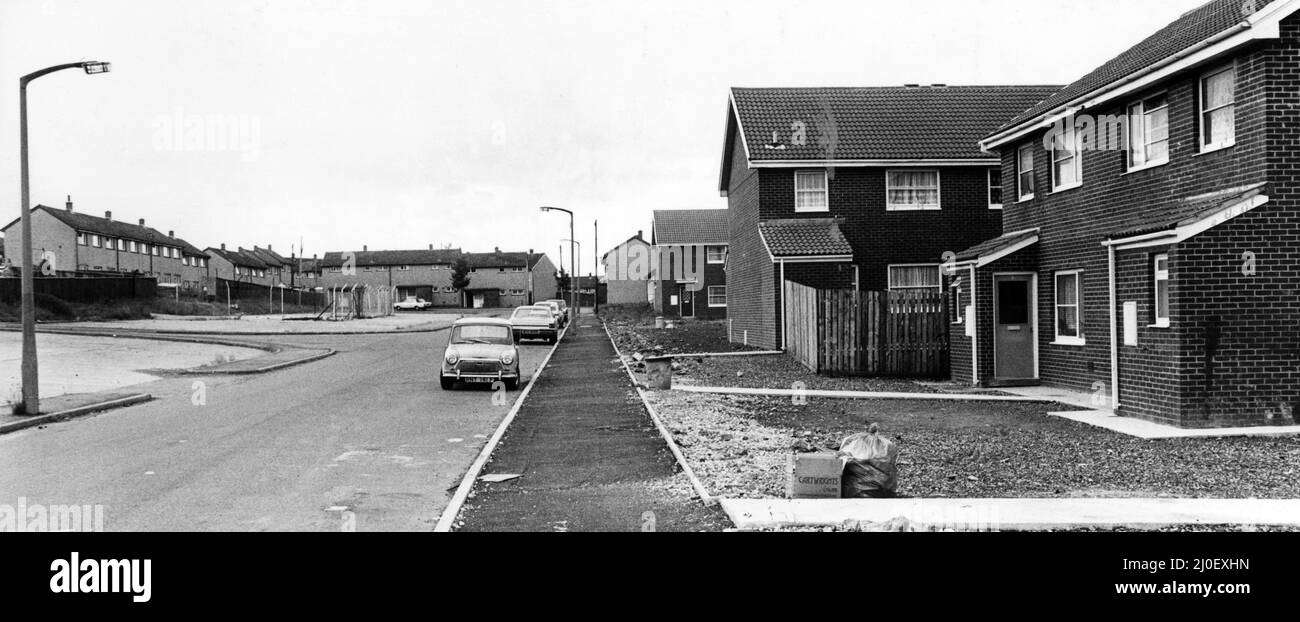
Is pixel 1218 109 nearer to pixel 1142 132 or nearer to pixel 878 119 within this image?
pixel 1142 132

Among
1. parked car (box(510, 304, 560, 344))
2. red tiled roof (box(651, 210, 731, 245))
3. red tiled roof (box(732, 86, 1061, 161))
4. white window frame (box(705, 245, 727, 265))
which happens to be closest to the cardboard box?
red tiled roof (box(732, 86, 1061, 161))

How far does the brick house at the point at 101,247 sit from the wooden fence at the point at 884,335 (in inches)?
2283

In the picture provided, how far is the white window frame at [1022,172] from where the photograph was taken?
20.0 meters

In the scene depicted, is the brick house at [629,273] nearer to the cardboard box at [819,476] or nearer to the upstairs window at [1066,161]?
the upstairs window at [1066,161]

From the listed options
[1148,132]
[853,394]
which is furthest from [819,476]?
[1148,132]

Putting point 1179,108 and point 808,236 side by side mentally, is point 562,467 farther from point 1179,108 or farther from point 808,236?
point 808,236

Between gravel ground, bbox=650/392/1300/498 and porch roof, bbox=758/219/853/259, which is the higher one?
porch roof, bbox=758/219/853/259

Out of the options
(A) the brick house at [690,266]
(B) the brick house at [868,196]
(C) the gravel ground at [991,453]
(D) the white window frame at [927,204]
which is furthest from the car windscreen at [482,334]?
(A) the brick house at [690,266]

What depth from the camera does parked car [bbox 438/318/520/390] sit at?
20.2 m

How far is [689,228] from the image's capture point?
68438 millimetres

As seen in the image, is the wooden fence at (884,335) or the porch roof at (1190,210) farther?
the wooden fence at (884,335)

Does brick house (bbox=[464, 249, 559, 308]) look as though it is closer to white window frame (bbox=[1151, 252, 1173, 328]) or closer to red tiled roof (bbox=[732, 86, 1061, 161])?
red tiled roof (bbox=[732, 86, 1061, 161])

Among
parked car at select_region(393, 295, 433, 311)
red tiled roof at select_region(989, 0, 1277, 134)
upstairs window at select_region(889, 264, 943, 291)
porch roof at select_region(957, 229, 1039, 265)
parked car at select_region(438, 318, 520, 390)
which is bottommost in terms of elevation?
parked car at select_region(438, 318, 520, 390)

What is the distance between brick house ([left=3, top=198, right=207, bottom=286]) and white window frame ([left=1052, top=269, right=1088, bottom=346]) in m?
62.7
